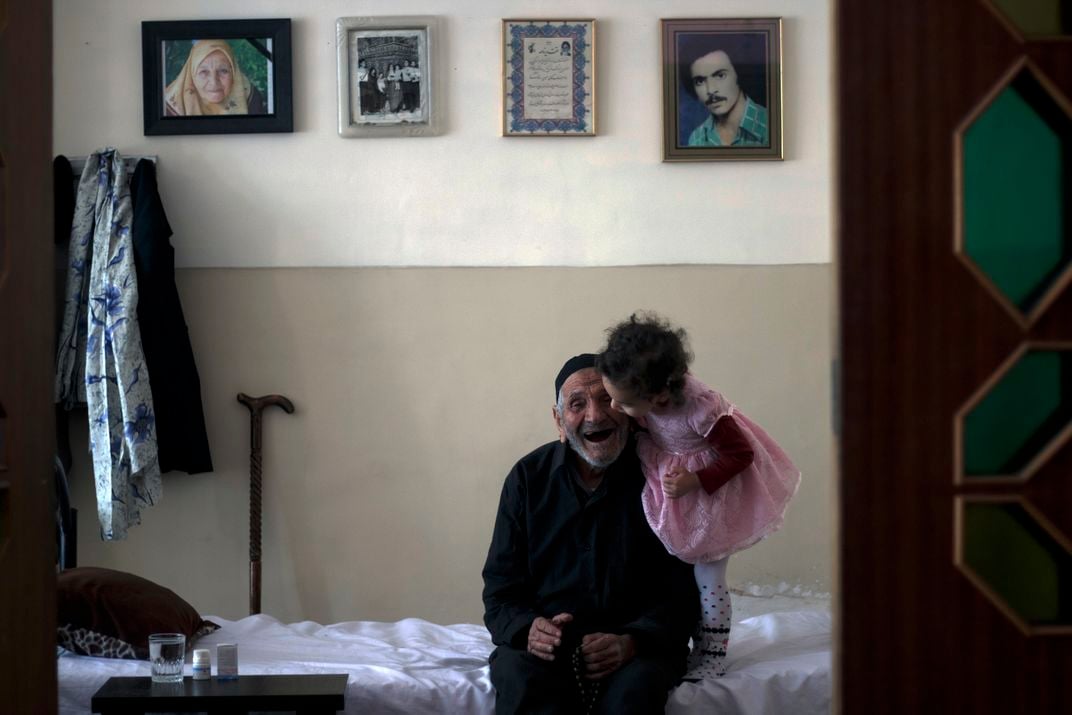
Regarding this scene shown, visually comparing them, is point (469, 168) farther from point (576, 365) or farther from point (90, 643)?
point (90, 643)

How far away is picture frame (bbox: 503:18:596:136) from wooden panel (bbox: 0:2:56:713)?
2.58 m

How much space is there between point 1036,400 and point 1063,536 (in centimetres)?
17

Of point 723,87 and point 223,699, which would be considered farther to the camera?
point 723,87

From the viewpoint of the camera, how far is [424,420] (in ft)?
13.9

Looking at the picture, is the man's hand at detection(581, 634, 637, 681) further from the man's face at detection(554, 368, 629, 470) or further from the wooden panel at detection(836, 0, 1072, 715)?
the wooden panel at detection(836, 0, 1072, 715)

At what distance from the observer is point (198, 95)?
4.20 metres

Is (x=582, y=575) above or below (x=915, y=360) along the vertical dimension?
below

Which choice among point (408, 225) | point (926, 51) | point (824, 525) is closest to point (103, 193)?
point (408, 225)

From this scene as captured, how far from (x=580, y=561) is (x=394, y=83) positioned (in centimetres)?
187

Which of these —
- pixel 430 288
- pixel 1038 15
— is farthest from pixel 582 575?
pixel 1038 15

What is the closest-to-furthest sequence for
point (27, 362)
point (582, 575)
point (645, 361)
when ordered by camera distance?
point (27, 362) < point (645, 361) < point (582, 575)

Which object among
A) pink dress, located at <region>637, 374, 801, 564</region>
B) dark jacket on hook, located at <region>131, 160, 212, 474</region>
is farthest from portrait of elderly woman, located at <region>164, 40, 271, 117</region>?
pink dress, located at <region>637, 374, 801, 564</region>

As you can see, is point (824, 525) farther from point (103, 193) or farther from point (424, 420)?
point (103, 193)

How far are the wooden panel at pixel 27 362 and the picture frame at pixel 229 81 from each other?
2524 millimetres
